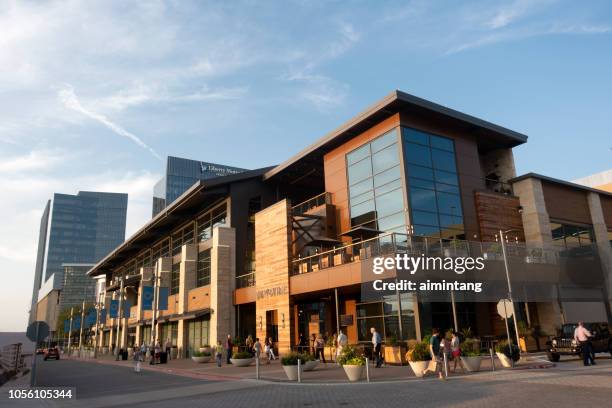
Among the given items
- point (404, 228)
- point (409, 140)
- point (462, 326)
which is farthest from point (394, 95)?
point (462, 326)

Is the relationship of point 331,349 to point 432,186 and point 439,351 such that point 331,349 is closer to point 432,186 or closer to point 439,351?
point 439,351

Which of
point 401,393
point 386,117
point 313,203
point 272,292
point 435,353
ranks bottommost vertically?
point 401,393

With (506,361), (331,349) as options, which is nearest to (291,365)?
(331,349)

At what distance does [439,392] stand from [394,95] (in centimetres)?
1823

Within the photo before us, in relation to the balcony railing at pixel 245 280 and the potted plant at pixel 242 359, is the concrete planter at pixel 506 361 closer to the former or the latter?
the potted plant at pixel 242 359

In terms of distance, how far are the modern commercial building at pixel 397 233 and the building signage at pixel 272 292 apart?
0.07 meters

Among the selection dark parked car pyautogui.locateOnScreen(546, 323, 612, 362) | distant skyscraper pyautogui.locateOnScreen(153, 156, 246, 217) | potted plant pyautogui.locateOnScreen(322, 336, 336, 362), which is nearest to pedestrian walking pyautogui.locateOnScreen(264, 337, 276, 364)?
potted plant pyautogui.locateOnScreen(322, 336, 336, 362)

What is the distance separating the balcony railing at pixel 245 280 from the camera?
34938 millimetres

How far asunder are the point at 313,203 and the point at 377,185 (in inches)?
237

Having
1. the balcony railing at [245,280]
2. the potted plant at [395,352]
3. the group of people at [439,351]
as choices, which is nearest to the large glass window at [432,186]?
the potted plant at [395,352]

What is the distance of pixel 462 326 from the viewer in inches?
1034

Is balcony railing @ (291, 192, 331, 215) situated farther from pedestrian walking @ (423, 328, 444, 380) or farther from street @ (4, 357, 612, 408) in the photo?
pedestrian walking @ (423, 328, 444, 380)
